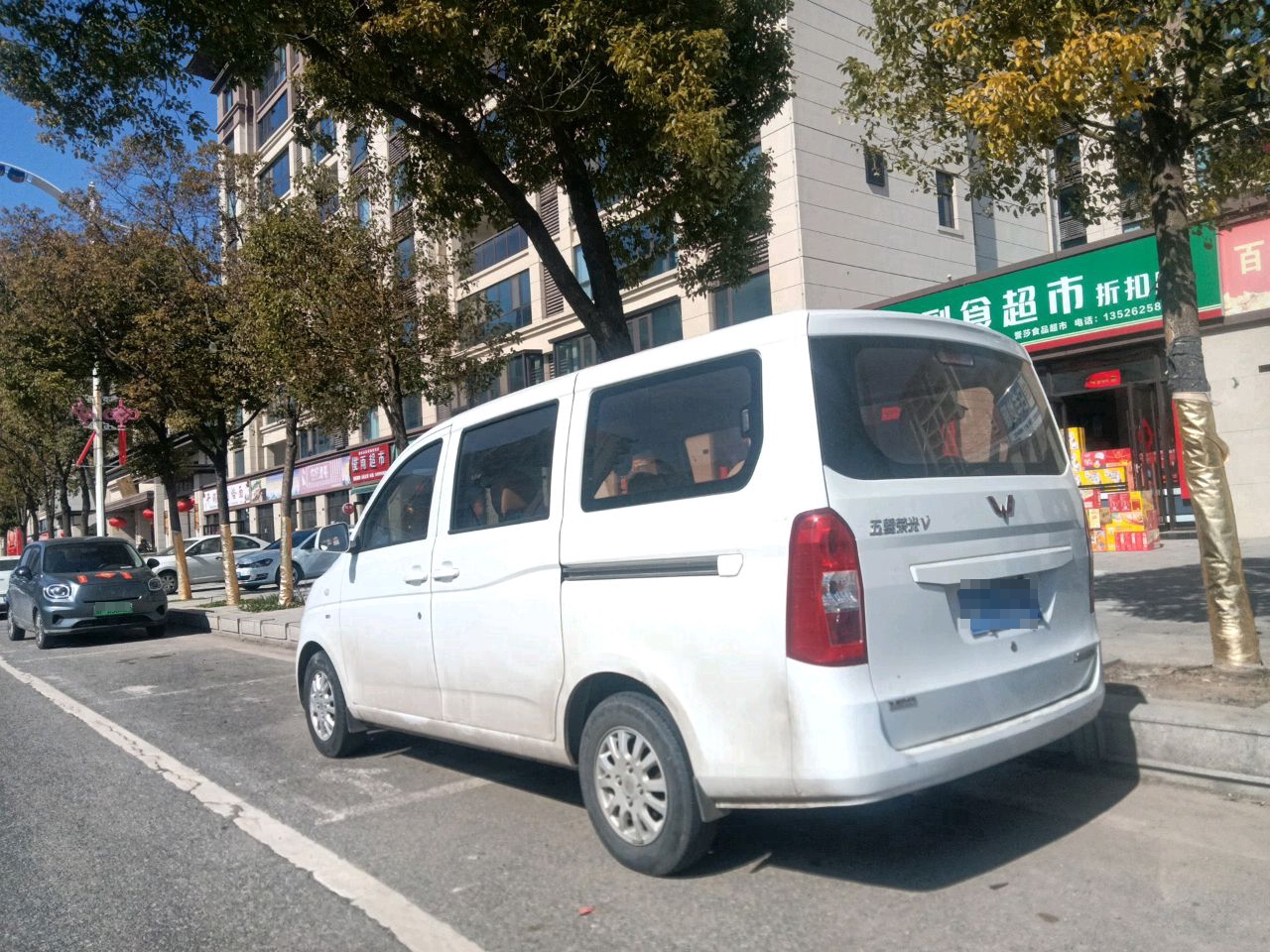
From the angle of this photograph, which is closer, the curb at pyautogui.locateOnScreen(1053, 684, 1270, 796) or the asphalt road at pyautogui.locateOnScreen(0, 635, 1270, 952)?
the asphalt road at pyautogui.locateOnScreen(0, 635, 1270, 952)

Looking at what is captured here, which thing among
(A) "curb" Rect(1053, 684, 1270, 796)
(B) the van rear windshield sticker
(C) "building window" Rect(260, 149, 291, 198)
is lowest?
(A) "curb" Rect(1053, 684, 1270, 796)

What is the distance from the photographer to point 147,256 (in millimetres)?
17438

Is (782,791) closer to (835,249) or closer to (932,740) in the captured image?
(932,740)

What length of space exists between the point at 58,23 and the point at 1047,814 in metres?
9.67

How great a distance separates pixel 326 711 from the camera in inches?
238

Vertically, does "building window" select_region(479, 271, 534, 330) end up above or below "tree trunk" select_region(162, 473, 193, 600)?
above

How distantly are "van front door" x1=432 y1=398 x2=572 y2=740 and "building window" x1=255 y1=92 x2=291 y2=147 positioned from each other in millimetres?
38716

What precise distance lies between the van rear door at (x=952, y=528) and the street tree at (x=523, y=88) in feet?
14.0

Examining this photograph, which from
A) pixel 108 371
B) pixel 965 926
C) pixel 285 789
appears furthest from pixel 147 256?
pixel 965 926

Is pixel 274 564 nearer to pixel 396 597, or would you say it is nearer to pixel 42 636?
pixel 42 636

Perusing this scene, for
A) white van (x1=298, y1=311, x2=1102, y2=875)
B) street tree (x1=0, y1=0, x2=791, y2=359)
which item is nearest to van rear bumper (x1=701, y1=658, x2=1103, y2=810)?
white van (x1=298, y1=311, x2=1102, y2=875)

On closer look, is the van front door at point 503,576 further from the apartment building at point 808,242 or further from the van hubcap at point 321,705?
the apartment building at point 808,242

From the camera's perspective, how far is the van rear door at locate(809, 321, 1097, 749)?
10.9 ft

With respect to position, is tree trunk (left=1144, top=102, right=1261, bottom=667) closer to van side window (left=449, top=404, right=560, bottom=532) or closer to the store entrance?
van side window (left=449, top=404, right=560, bottom=532)
